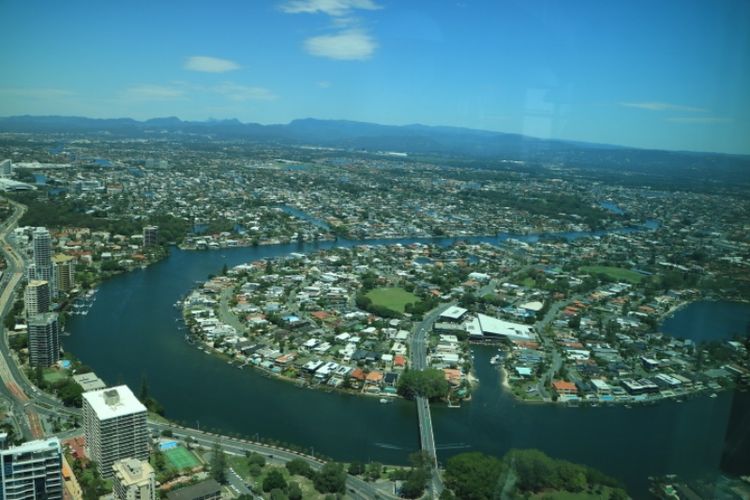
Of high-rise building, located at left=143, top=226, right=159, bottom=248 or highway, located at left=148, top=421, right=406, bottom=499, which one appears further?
high-rise building, located at left=143, top=226, right=159, bottom=248

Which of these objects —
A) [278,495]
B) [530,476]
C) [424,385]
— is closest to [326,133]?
[424,385]

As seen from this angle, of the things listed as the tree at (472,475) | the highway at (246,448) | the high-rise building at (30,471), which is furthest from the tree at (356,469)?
the high-rise building at (30,471)

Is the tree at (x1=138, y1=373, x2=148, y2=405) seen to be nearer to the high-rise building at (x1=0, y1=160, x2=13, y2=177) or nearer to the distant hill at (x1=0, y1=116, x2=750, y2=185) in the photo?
the distant hill at (x1=0, y1=116, x2=750, y2=185)

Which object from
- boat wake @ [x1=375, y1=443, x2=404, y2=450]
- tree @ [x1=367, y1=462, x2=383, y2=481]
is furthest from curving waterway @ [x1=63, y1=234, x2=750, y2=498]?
tree @ [x1=367, y1=462, x2=383, y2=481]

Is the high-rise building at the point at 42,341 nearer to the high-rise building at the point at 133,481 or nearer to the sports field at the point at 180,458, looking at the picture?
the sports field at the point at 180,458

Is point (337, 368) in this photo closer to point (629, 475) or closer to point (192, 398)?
point (192, 398)

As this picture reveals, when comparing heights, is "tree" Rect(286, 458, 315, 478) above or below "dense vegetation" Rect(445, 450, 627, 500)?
below

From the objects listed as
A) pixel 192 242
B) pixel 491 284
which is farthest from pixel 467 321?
pixel 192 242
